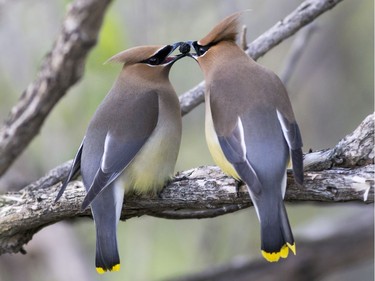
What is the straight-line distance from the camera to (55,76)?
15.2 ft

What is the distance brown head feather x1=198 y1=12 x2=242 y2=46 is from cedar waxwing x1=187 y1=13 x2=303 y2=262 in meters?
0.02

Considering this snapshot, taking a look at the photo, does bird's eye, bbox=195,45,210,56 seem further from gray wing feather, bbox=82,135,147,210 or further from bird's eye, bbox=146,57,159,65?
gray wing feather, bbox=82,135,147,210

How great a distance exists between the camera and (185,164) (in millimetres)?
7512

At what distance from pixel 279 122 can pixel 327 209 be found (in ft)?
15.4

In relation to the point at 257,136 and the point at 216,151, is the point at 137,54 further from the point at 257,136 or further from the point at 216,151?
the point at 257,136

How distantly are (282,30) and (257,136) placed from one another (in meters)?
1.04

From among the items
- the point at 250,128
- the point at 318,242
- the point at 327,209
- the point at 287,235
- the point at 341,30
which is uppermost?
the point at 250,128

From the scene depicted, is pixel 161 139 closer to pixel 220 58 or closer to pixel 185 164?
pixel 220 58

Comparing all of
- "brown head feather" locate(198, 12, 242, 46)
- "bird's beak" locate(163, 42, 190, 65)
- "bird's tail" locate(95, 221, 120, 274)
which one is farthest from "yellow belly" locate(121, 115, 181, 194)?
"brown head feather" locate(198, 12, 242, 46)

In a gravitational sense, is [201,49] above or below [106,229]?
above

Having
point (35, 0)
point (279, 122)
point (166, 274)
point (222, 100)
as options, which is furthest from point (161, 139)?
point (166, 274)

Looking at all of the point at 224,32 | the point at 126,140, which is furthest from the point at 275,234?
the point at 224,32

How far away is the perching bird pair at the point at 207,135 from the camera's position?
3639 millimetres

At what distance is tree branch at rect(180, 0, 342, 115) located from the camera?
4507mm
